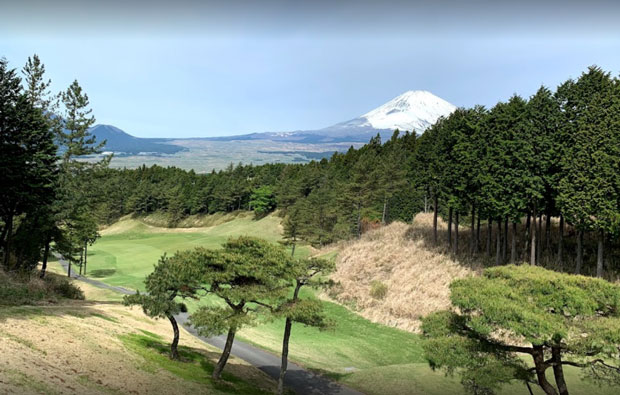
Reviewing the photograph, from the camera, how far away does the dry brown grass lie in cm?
3594

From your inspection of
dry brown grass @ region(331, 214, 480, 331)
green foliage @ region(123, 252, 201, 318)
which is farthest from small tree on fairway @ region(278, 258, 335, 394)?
dry brown grass @ region(331, 214, 480, 331)

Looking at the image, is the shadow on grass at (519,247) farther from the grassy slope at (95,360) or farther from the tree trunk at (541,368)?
the grassy slope at (95,360)

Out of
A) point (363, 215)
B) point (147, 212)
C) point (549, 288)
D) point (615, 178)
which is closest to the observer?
point (549, 288)

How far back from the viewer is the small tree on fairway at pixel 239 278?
1905 cm

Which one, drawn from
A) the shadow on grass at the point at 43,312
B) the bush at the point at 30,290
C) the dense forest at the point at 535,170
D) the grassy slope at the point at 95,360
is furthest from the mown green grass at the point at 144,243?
the grassy slope at the point at 95,360

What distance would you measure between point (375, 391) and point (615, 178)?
19.9 metres

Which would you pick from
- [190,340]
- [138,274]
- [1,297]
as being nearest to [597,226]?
[190,340]

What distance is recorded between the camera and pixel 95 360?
688 inches

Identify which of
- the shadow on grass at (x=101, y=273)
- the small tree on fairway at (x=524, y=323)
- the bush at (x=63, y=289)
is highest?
the small tree on fairway at (x=524, y=323)

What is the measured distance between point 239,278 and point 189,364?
661 cm

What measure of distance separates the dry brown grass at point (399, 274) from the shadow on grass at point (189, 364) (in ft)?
55.1

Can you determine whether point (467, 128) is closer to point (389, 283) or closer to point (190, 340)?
point (389, 283)

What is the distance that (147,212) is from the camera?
411 feet

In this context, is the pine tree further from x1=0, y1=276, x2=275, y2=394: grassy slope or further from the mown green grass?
the mown green grass
